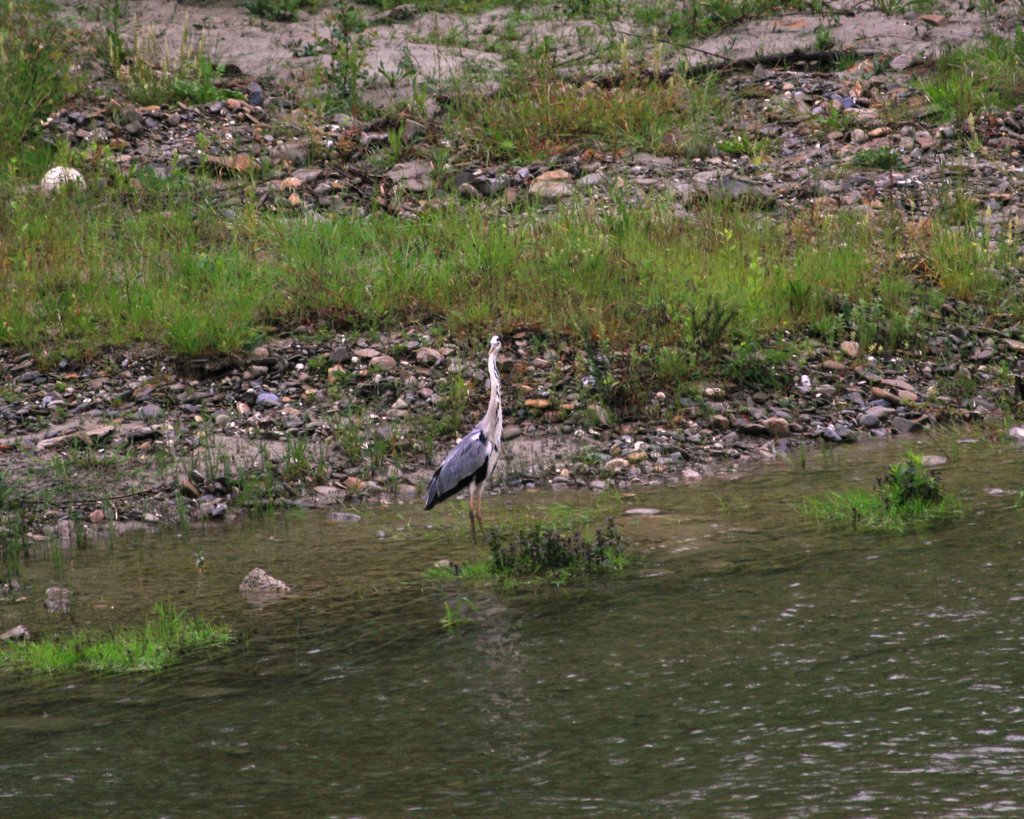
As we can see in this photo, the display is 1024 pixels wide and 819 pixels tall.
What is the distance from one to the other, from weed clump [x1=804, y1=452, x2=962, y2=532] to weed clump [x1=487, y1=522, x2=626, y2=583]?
1417 millimetres

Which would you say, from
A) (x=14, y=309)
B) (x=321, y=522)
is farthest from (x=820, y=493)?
(x=14, y=309)

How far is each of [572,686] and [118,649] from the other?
2154mm

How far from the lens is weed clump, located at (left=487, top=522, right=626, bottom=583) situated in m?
6.98

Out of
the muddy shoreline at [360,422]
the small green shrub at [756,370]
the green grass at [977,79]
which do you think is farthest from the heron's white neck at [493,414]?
the green grass at [977,79]

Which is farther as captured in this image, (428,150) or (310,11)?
(310,11)

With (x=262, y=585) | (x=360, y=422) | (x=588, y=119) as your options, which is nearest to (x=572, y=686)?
(x=262, y=585)

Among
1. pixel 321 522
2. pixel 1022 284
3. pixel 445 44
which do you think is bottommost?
pixel 321 522

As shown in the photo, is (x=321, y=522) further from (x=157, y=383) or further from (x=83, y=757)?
(x=83, y=757)

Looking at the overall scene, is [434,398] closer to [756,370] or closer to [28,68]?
[756,370]

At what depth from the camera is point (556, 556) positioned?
704 cm

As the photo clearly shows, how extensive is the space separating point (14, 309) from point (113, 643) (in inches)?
220

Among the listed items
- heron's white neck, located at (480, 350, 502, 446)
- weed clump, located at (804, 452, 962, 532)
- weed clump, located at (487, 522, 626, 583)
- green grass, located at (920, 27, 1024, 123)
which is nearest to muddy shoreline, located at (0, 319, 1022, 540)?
heron's white neck, located at (480, 350, 502, 446)

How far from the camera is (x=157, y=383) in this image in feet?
33.6

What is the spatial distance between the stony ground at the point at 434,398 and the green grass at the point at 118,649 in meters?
2.39
